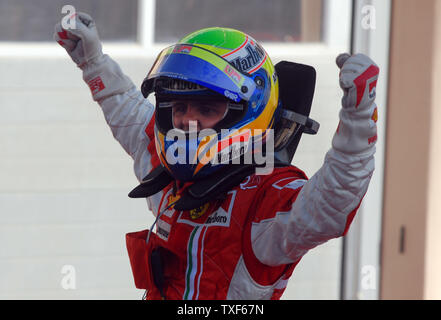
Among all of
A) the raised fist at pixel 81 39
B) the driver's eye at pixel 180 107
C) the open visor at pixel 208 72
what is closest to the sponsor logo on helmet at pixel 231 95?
the open visor at pixel 208 72

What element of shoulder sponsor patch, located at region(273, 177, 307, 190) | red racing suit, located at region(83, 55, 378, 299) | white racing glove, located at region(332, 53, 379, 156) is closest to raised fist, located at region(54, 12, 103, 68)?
red racing suit, located at region(83, 55, 378, 299)

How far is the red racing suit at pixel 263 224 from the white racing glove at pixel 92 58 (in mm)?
424

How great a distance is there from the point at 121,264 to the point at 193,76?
2370 mm

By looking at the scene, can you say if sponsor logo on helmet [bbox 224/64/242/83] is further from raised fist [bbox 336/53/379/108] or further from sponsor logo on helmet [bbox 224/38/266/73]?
raised fist [bbox 336/53/379/108]

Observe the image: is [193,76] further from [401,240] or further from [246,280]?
[401,240]

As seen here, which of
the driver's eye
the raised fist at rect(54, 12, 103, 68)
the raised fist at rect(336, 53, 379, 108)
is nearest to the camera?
the raised fist at rect(336, 53, 379, 108)

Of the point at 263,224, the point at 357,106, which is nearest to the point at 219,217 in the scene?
the point at 263,224

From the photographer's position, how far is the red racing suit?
1729mm

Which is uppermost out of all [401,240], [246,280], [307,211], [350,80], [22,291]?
[350,80]

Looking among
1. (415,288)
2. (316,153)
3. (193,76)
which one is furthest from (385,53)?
(193,76)

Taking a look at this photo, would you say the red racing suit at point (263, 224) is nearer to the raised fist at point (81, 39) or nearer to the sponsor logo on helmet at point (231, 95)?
the sponsor logo on helmet at point (231, 95)

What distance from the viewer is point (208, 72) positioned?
Answer: 2.03 m

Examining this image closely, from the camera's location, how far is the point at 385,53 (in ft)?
13.1

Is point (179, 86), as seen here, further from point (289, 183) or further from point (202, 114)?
point (289, 183)
